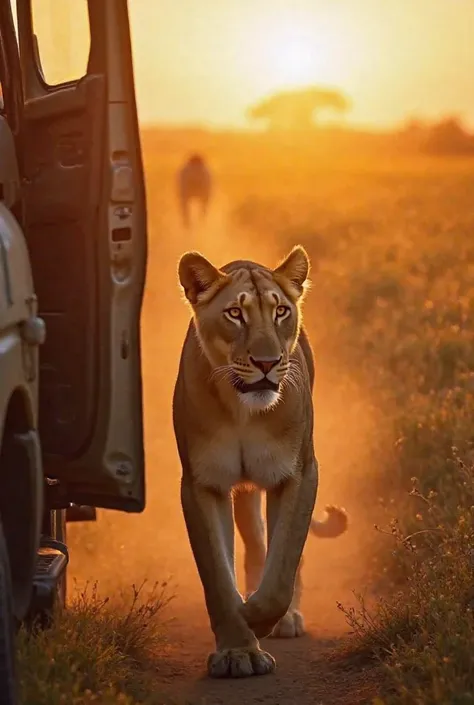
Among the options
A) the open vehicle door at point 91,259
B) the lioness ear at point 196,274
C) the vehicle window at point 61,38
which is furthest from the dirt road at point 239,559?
the vehicle window at point 61,38

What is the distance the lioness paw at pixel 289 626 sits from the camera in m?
6.31

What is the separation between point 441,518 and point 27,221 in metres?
2.27

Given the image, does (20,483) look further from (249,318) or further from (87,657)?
(249,318)

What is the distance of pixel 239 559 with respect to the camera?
7.91m

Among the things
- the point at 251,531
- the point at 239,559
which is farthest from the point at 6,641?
the point at 239,559

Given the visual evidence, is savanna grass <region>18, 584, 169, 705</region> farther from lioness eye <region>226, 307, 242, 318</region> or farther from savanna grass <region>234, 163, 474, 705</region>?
lioness eye <region>226, 307, 242, 318</region>

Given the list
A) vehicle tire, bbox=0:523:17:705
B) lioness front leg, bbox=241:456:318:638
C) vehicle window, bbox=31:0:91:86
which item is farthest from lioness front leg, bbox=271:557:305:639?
vehicle tire, bbox=0:523:17:705

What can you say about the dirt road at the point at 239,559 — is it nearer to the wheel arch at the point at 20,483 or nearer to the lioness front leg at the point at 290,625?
the lioness front leg at the point at 290,625

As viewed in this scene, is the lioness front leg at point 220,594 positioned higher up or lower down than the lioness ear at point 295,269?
lower down

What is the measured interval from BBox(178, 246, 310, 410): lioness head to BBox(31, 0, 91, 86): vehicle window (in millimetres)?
796

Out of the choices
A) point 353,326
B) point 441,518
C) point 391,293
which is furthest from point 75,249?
point 391,293

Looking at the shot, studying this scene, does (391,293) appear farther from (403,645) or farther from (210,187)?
(210,187)

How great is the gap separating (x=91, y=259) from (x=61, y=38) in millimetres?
842

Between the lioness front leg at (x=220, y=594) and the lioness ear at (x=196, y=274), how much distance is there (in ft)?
2.31
